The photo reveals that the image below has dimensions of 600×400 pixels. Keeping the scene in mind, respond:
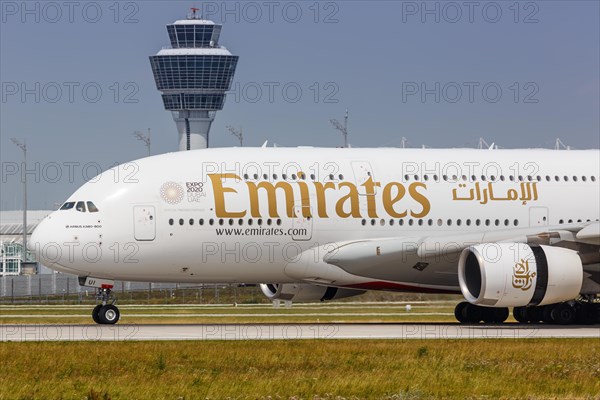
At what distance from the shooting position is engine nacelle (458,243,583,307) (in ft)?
103

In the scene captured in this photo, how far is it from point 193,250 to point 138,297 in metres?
40.7

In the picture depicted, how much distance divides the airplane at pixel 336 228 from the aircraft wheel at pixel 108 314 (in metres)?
0.03

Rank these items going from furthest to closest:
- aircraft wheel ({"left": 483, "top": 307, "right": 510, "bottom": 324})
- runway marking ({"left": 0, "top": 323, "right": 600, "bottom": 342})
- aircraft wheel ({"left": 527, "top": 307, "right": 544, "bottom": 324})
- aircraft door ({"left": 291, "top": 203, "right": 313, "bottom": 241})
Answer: aircraft wheel ({"left": 483, "top": 307, "right": 510, "bottom": 324})
aircraft wheel ({"left": 527, "top": 307, "right": 544, "bottom": 324})
aircraft door ({"left": 291, "top": 203, "right": 313, "bottom": 241})
runway marking ({"left": 0, "top": 323, "right": 600, "bottom": 342})

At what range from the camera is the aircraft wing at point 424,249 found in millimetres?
33500

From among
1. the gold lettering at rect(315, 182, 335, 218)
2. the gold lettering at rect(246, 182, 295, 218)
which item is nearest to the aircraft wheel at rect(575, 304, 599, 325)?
the gold lettering at rect(315, 182, 335, 218)

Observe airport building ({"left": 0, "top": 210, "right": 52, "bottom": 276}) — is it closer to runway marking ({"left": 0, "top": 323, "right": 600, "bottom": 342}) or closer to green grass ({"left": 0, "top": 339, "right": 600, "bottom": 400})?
runway marking ({"left": 0, "top": 323, "right": 600, "bottom": 342})

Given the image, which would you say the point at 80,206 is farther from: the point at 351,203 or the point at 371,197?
the point at 371,197

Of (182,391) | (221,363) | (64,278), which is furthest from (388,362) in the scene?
(64,278)

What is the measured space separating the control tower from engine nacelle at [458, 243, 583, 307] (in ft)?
534

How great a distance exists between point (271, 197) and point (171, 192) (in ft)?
8.89

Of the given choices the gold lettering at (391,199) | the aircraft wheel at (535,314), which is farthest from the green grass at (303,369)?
the aircraft wheel at (535,314)

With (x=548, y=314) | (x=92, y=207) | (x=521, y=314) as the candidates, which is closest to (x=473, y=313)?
(x=521, y=314)

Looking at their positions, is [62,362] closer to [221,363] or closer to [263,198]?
[221,363]

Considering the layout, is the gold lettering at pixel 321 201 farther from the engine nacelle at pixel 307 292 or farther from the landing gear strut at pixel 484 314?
the landing gear strut at pixel 484 314
